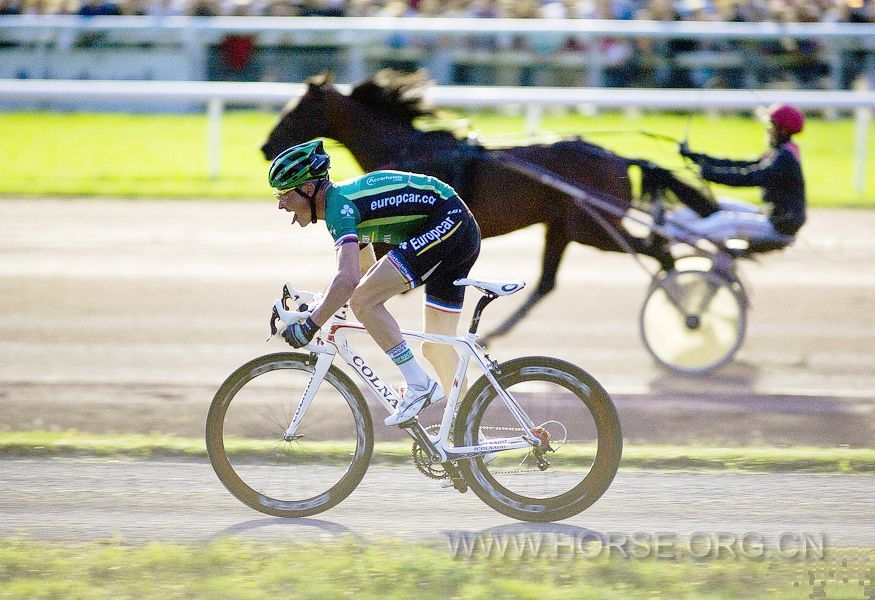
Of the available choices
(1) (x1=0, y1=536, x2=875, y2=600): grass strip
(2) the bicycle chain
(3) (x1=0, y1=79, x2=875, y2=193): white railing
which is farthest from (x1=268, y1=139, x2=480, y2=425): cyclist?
(3) (x1=0, y1=79, x2=875, y2=193): white railing

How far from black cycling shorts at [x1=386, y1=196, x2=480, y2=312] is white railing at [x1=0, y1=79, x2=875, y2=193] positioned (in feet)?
27.8

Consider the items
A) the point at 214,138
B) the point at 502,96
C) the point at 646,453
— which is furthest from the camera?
the point at 214,138

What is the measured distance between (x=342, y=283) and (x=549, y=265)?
377 centimetres

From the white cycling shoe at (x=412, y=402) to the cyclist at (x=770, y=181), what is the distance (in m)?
3.41

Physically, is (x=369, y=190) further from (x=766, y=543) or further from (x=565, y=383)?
(x=766, y=543)

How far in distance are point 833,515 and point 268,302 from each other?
18.4ft

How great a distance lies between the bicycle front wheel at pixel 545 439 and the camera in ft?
16.9

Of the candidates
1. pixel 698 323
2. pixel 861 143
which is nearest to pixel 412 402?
pixel 698 323

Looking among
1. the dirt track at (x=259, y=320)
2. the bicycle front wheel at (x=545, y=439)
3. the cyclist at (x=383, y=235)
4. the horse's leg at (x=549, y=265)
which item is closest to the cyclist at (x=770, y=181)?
the horse's leg at (x=549, y=265)

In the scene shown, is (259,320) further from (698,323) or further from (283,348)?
(698,323)

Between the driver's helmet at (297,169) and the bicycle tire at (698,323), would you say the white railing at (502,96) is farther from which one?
the driver's helmet at (297,169)

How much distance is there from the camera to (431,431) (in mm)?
5266

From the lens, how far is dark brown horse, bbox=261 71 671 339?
8.26 meters

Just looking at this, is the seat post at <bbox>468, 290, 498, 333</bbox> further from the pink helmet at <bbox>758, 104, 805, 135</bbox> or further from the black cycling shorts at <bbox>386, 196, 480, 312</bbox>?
the pink helmet at <bbox>758, 104, 805, 135</bbox>
